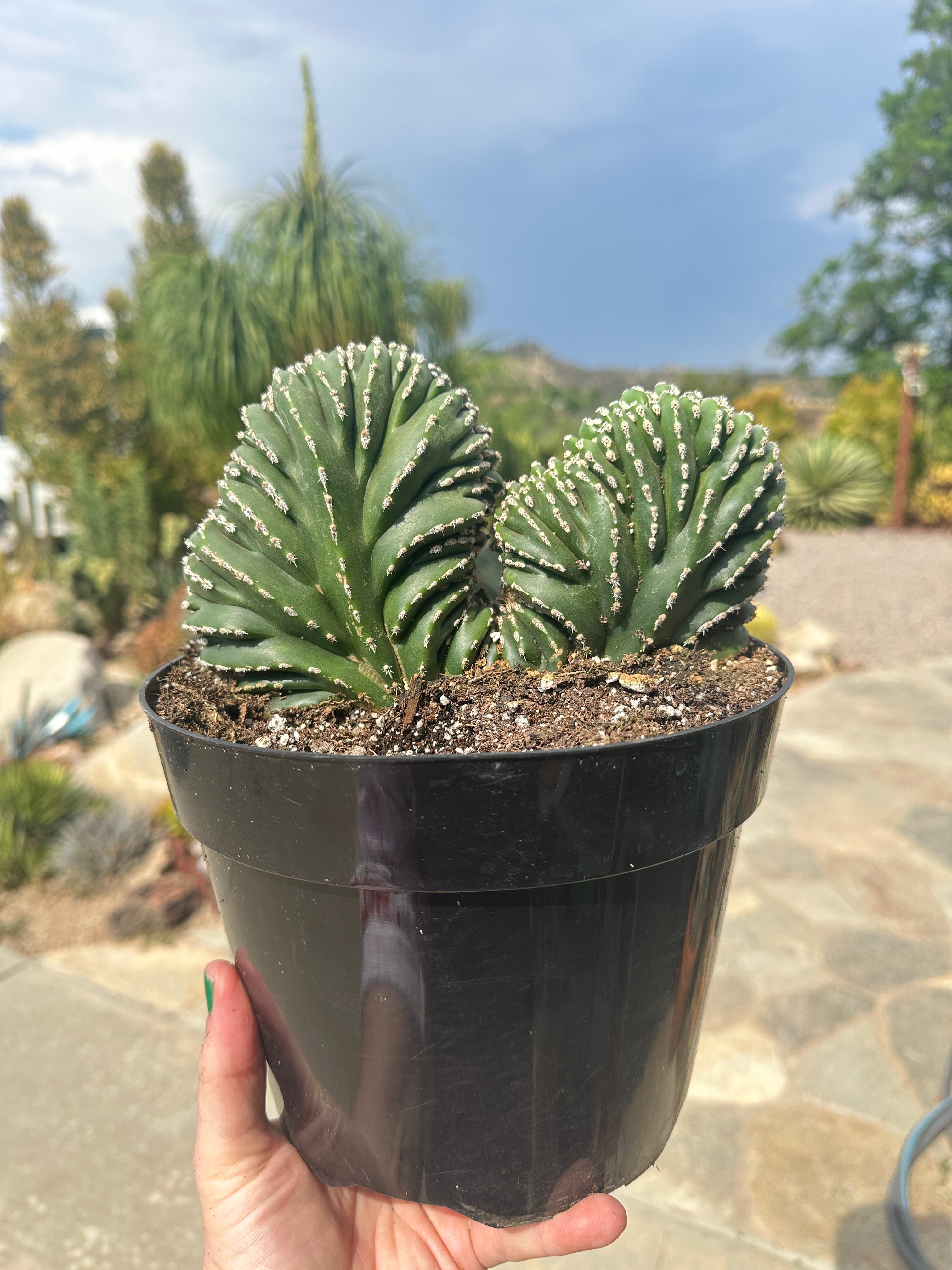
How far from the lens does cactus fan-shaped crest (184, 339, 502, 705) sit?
2.64 feet

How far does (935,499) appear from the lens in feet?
39.9

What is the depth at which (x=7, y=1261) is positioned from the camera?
1.89 m

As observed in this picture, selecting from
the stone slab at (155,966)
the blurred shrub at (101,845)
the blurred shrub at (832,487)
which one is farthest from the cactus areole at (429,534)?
the blurred shrub at (832,487)

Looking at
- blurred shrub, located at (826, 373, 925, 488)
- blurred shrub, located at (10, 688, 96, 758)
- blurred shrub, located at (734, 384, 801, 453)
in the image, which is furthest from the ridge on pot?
blurred shrub, located at (826, 373, 925, 488)

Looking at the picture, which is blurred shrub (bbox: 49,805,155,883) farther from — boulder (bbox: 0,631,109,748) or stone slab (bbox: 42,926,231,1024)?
boulder (bbox: 0,631,109,748)

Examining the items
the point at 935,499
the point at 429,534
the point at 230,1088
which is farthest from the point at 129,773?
the point at 935,499

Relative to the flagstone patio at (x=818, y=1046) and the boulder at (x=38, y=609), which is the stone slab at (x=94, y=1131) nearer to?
the flagstone patio at (x=818, y=1046)

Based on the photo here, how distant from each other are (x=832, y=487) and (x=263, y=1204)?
12.7 metres

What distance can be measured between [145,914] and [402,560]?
292cm

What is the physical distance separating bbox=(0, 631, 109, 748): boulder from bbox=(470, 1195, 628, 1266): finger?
16.0 feet

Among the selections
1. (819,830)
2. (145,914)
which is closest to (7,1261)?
(145,914)

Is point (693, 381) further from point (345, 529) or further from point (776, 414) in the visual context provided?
point (345, 529)

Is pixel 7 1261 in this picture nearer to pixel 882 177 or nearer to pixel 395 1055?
pixel 395 1055

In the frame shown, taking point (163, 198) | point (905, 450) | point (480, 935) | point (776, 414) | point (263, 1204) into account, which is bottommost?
point (263, 1204)
